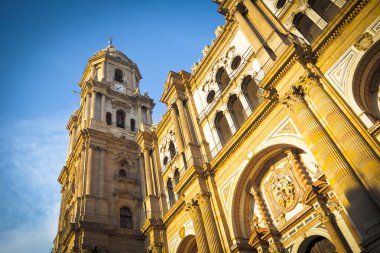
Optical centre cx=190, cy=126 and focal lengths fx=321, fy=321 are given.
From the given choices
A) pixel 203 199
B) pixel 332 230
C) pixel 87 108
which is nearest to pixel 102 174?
pixel 87 108

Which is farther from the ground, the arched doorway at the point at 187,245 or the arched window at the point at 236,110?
the arched window at the point at 236,110

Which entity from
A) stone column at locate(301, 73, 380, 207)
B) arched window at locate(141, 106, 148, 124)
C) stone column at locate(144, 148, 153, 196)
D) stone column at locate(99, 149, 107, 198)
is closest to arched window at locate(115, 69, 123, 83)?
arched window at locate(141, 106, 148, 124)

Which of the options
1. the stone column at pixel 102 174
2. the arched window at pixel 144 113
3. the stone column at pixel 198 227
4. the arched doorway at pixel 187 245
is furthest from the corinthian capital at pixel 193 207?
the arched window at pixel 144 113

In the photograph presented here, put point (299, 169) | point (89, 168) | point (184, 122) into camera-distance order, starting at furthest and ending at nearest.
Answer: point (89, 168), point (184, 122), point (299, 169)

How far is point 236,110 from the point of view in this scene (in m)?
19.2

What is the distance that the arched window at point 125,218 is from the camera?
25031mm

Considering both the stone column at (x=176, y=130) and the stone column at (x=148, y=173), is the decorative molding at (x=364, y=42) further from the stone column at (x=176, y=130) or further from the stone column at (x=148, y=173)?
the stone column at (x=148, y=173)

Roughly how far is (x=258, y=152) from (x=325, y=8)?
753 centimetres

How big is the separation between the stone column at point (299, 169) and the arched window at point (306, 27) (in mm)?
5612

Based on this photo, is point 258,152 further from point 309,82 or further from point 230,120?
point 309,82

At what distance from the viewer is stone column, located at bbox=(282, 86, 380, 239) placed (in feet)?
30.1

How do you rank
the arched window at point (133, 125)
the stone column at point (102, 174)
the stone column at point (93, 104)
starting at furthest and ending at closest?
the arched window at point (133, 125) → the stone column at point (93, 104) → the stone column at point (102, 174)

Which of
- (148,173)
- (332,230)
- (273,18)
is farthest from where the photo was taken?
(148,173)

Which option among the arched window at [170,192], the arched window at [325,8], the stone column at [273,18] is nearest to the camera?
the arched window at [325,8]
